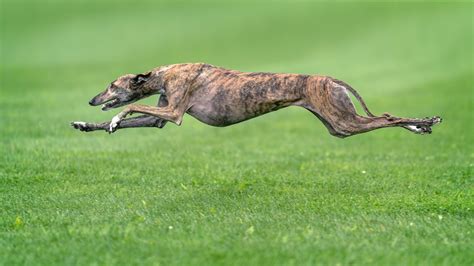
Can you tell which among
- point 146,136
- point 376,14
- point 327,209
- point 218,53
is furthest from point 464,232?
point 376,14

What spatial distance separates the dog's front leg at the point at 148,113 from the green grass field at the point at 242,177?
1040 mm

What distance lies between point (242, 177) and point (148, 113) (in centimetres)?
299

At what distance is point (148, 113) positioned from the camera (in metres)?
10.1

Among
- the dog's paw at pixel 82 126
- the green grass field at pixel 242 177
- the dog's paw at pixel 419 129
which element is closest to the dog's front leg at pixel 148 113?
the dog's paw at pixel 82 126

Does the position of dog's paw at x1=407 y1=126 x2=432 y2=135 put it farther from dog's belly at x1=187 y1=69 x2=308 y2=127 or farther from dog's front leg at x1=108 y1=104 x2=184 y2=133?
dog's front leg at x1=108 y1=104 x2=184 y2=133

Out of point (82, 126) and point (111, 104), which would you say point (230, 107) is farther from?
point (82, 126)

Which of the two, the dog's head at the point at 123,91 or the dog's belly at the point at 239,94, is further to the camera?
the dog's head at the point at 123,91

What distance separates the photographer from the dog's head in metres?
10.5

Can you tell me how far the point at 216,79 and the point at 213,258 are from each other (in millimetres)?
3355

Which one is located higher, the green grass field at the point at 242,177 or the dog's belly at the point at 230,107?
the dog's belly at the point at 230,107

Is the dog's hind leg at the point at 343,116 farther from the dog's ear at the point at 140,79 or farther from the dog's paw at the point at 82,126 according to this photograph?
the dog's paw at the point at 82,126

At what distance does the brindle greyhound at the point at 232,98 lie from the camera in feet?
32.7

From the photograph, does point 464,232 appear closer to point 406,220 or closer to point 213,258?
point 406,220

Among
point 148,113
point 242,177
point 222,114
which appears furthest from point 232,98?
point 242,177
